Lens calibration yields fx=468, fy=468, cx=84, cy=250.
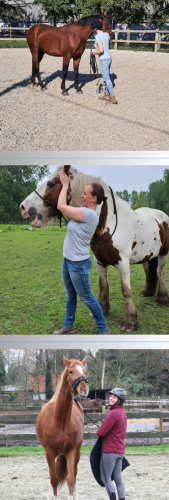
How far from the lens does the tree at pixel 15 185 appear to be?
271 centimetres

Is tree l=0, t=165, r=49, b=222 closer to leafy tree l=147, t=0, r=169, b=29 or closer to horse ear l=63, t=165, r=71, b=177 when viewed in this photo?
horse ear l=63, t=165, r=71, b=177

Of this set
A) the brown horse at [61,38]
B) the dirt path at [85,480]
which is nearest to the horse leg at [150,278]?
the dirt path at [85,480]

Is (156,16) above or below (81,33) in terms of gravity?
above

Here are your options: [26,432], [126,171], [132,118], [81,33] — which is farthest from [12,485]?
[81,33]

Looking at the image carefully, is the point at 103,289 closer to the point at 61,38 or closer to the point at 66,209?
the point at 66,209

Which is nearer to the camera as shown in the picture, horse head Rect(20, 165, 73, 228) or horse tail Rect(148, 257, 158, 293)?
horse head Rect(20, 165, 73, 228)

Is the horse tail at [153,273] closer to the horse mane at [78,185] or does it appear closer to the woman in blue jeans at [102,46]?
the horse mane at [78,185]

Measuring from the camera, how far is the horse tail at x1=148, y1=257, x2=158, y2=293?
3.07 m

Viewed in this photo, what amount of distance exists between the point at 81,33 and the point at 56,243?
491 centimetres

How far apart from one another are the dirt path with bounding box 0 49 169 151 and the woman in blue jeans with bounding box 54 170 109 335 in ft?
9.98

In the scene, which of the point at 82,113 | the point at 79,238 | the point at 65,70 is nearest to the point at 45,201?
the point at 79,238

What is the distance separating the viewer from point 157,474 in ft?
12.7

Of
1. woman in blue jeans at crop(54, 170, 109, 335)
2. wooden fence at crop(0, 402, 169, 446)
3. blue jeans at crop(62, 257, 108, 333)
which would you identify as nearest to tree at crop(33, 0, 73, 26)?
wooden fence at crop(0, 402, 169, 446)

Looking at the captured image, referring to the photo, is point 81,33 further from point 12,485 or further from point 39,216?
point 12,485
